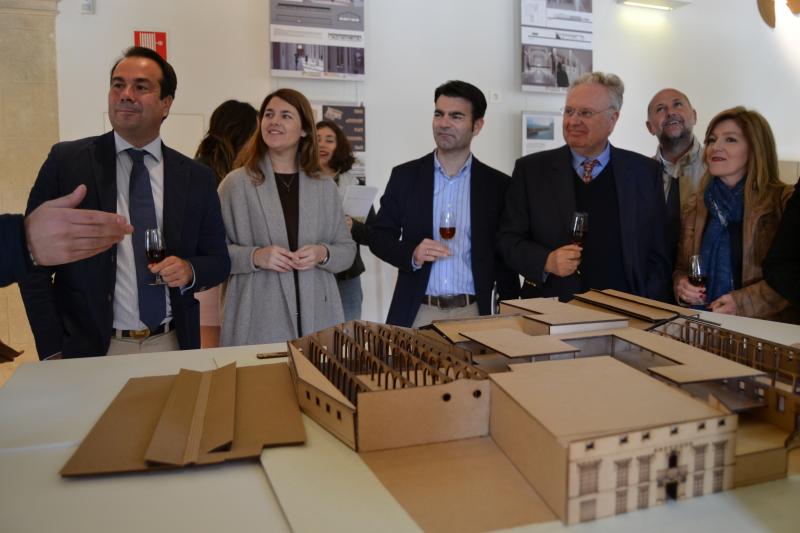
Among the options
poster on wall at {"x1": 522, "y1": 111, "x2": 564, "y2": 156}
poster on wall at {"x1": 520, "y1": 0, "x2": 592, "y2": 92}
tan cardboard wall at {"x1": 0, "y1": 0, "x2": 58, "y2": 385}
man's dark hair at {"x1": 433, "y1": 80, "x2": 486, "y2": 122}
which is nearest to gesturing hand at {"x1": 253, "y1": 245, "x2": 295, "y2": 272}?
man's dark hair at {"x1": 433, "y1": 80, "x2": 486, "y2": 122}

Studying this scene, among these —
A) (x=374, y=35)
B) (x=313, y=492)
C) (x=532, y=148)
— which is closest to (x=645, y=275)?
(x=313, y=492)

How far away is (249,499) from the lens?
3.01 ft

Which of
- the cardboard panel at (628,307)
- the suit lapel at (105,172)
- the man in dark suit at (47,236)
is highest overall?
the suit lapel at (105,172)

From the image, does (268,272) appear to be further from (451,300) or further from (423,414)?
(423,414)

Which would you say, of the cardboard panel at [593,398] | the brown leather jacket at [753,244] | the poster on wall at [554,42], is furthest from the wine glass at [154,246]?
the poster on wall at [554,42]

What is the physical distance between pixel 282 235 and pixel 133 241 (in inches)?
26.1

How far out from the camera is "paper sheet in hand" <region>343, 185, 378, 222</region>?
366 centimetres

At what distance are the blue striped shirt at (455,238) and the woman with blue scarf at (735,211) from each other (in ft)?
3.02

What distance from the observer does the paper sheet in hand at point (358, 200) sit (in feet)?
12.0

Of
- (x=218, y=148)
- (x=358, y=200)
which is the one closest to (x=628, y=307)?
(x=358, y=200)

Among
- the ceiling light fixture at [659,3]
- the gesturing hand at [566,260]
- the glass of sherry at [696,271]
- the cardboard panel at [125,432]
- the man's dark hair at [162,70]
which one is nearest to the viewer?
the cardboard panel at [125,432]

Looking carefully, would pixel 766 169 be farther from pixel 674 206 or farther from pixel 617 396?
pixel 617 396

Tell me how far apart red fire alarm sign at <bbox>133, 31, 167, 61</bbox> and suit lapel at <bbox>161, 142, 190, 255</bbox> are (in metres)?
2.09

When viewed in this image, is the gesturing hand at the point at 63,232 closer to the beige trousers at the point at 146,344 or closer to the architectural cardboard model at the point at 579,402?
the architectural cardboard model at the point at 579,402
